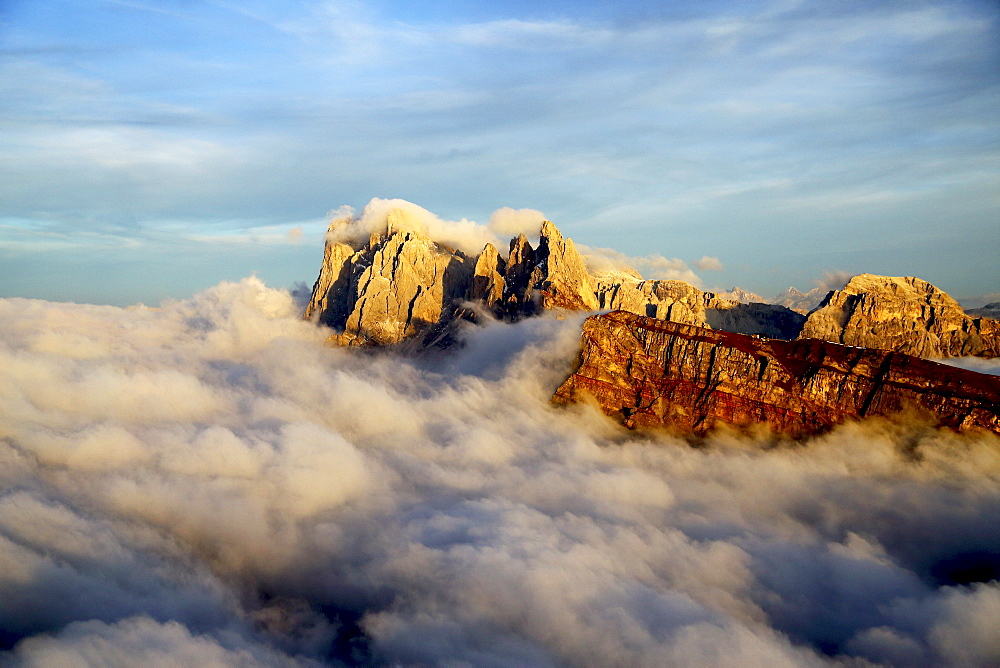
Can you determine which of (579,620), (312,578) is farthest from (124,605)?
(579,620)

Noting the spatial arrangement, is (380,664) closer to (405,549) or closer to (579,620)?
(405,549)

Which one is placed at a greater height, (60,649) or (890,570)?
(890,570)

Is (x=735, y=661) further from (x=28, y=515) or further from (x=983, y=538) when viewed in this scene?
(x=28, y=515)

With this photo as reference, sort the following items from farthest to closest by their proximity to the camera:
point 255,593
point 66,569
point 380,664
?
point 255,593
point 66,569
point 380,664

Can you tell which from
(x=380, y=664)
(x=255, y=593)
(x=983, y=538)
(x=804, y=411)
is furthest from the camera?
(x=804, y=411)

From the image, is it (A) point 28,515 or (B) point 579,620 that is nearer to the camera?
(B) point 579,620

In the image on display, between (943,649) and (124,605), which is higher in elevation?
(943,649)

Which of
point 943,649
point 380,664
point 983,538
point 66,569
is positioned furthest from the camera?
point 66,569

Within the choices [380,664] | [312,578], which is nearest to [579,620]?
[380,664]

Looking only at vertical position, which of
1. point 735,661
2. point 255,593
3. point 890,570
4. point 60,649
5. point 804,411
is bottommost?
point 255,593
